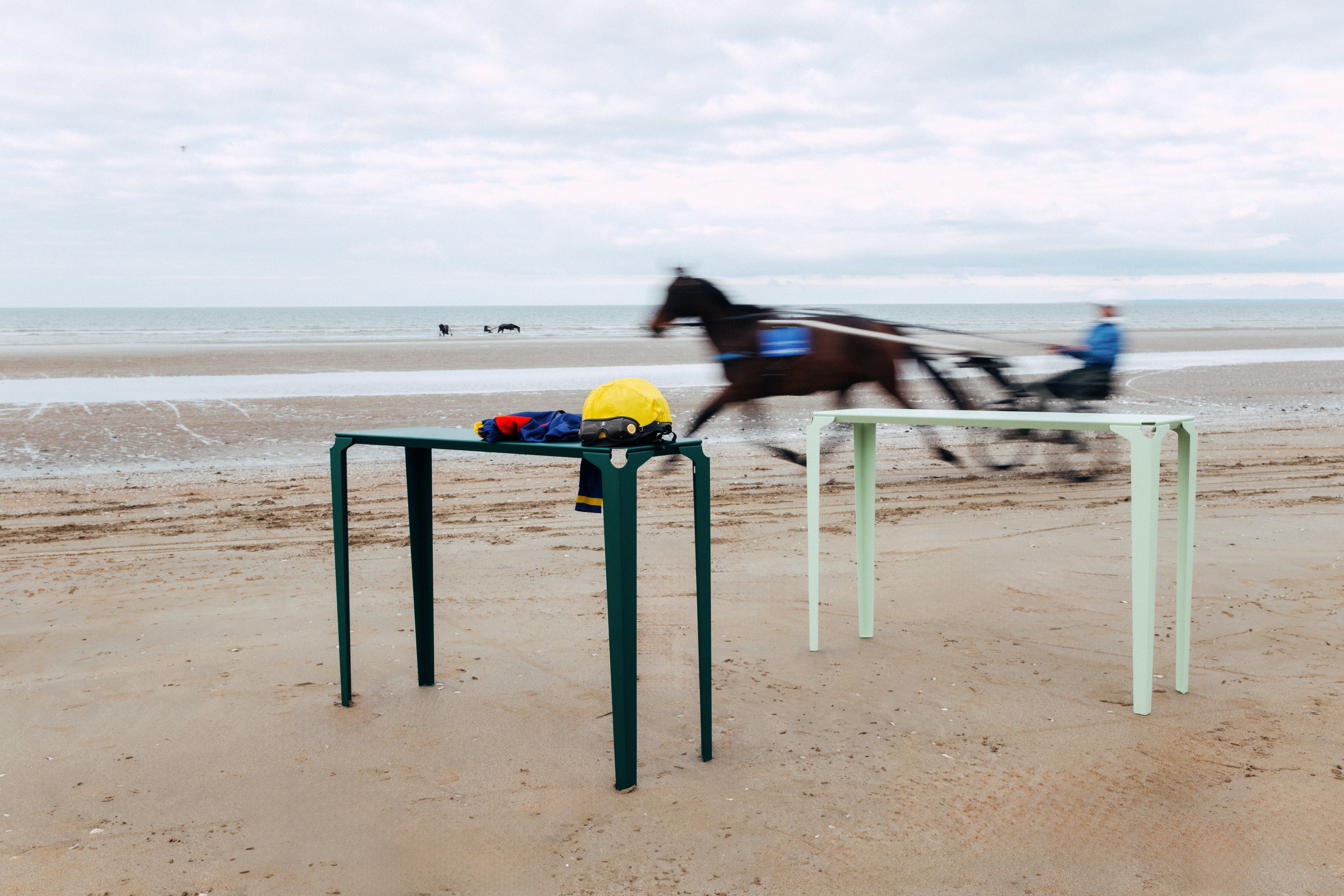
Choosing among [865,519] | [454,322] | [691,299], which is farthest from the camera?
[454,322]

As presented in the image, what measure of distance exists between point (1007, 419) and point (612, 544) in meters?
1.65

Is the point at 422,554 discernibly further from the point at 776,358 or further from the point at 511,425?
the point at 776,358

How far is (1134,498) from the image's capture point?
325cm

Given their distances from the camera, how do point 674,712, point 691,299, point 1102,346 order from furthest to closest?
point 691,299, point 1102,346, point 674,712

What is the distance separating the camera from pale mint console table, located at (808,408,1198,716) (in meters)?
3.19

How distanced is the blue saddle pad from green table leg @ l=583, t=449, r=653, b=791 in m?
6.00

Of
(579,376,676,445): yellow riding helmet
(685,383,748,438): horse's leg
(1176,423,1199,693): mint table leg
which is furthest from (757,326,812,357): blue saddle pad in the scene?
(579,376,676,445): yellow riding helmet

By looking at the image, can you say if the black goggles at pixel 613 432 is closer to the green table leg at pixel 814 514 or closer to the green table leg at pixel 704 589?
the green table leg at pixel 704 589

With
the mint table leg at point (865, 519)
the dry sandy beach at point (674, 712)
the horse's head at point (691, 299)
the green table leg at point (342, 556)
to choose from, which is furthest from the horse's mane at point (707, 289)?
the green table leg at point (342, 556)

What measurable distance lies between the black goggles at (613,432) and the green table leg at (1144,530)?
5.08 feet

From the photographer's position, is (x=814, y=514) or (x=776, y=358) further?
(x=776, y=358)

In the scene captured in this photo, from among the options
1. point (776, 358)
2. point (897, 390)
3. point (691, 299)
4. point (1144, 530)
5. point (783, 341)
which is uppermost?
point (691, 299)

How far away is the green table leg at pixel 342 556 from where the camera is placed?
347 centimetres

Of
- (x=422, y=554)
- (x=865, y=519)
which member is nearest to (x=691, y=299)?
(x=865, y=519)
